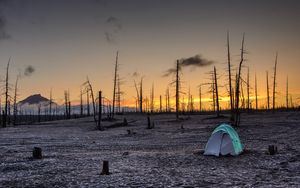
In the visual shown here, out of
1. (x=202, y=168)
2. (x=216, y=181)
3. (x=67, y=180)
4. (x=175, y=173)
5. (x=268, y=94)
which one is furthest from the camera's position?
(x=268, y=94)

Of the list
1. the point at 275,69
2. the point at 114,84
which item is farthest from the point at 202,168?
the point at 275,69

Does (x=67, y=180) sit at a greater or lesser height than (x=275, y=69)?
lesser

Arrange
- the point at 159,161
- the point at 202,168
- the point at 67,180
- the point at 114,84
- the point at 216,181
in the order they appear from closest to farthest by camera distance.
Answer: the point at 216,181 < the point at 67,180 < the point at 202,168 < the point at 159,161 < the point at 114,84

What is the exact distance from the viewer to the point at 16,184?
60.7 ft

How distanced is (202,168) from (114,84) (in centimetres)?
6458

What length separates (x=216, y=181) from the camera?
17.9 m

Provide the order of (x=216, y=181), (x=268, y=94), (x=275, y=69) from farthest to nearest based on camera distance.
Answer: (x=268, y=94), (x=275, y=69), (x=216, y=181)

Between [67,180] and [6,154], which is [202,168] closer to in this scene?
[67,180]

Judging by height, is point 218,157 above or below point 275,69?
below

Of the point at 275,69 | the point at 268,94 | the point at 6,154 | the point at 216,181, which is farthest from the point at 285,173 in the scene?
the point at 268,94

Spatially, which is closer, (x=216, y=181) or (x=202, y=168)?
(x=216, y=181)

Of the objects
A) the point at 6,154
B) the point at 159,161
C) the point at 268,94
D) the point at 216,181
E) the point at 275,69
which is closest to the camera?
the point at 216,181

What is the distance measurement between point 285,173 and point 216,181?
3.92 meters

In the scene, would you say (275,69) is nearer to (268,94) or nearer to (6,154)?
(268,94)
